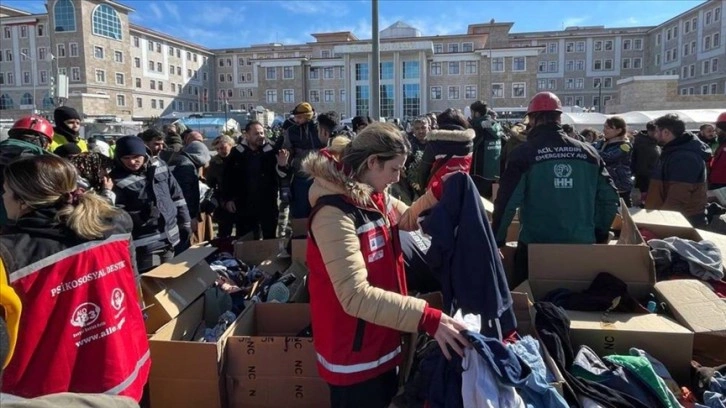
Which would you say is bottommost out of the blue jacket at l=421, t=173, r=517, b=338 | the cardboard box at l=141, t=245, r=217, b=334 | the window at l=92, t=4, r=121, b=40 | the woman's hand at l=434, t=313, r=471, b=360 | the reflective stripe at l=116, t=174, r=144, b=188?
the cardboard box at l=141, t=245, r=217, b=334

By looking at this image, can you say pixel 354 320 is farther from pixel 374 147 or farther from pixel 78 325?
pixel 78 325

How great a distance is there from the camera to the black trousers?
2.01 m

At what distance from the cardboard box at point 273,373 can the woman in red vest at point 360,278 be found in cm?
52

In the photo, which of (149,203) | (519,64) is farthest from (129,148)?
(519,64)

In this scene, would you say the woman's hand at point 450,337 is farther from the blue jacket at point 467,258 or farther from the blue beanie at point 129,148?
the blue beanie at point 129,148

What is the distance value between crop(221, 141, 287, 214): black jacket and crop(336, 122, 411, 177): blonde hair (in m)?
3.91

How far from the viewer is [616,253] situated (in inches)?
119

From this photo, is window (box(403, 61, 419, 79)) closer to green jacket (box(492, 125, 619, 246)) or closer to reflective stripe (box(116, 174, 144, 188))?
reflective stripe (box(116, 174, 144, 188))

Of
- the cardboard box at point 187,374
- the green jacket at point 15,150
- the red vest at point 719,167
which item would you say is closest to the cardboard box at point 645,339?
the cardboard box at point 187,374

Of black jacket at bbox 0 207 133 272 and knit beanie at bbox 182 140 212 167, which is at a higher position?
knit beanie at bbox 182 140 212 167

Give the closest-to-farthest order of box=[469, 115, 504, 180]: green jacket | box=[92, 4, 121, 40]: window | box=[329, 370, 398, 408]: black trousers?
box=[329, 370, 398, 408]: black trousers < box=[469, 115, 504, 180]: green jacket < box=[92, 4, 121, 40]: window

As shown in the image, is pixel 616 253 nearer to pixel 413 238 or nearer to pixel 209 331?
pixel 413 238

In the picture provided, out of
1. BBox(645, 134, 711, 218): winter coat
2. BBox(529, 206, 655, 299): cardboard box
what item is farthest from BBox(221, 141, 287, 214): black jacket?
BBox(645, 134, 711, 218): winter coat

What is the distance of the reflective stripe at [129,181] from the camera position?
3.79m
